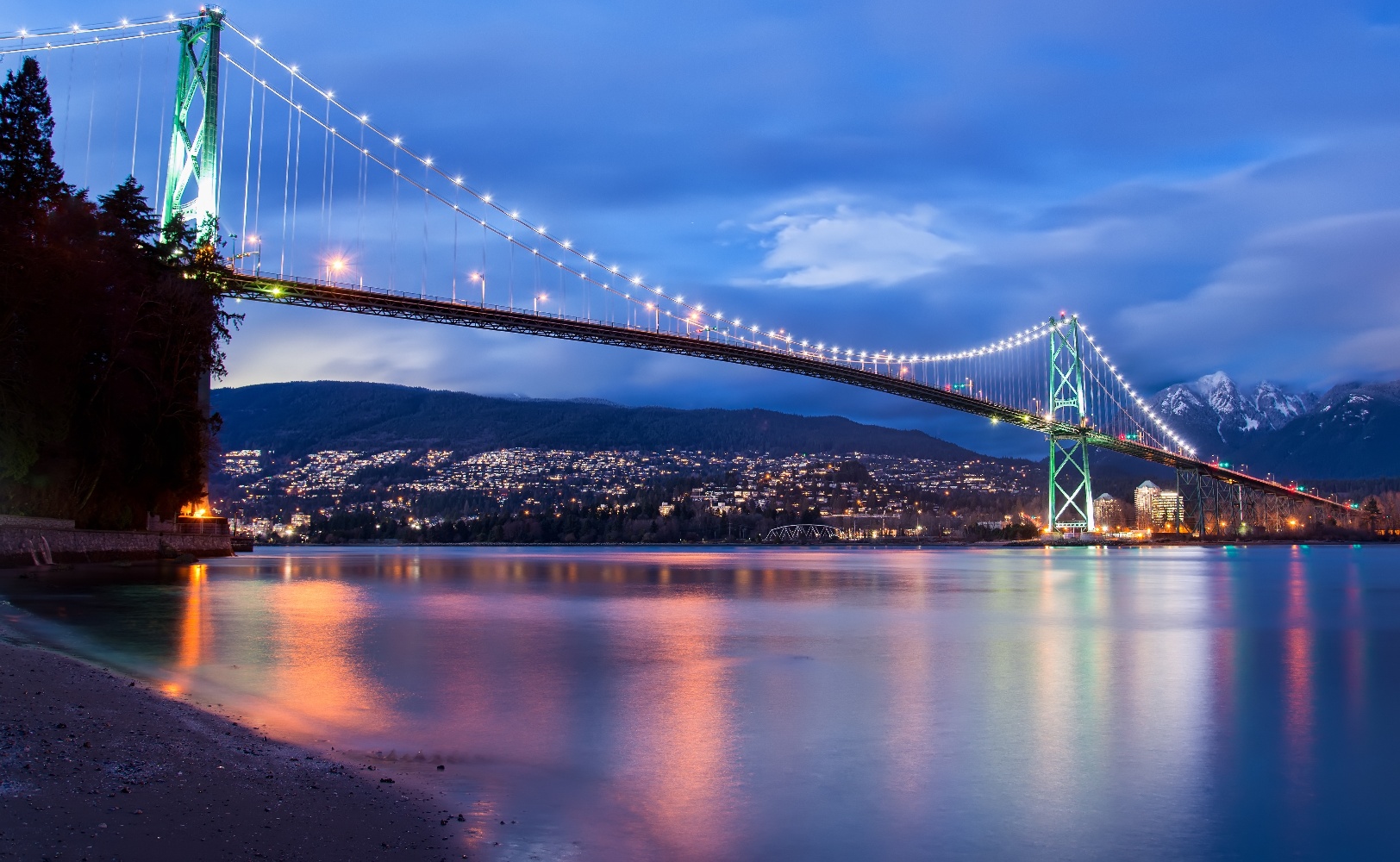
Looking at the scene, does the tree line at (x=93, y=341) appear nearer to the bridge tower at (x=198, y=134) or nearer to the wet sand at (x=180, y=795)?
the bridge tower at (x=198, y=134)

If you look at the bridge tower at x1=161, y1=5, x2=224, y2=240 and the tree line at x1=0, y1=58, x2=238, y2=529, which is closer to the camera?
the tree line at x1=0, y1=58, x2=238, y2=529

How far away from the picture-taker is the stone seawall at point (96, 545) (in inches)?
852

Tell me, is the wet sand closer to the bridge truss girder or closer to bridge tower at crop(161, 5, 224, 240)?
bridge tower at crop(161, 5, 224, 240)

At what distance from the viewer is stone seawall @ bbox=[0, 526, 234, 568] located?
21.6 m

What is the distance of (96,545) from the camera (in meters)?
26.8

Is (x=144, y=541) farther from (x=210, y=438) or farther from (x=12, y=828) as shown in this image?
(x=12, y=828)

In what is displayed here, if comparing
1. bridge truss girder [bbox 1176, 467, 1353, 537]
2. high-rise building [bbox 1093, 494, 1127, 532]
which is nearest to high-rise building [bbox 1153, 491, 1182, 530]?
bridge truss girder [bbox 1176, 467, 1353, 537]

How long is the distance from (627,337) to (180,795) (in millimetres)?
36697

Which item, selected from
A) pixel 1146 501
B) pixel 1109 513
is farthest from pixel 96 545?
pixel 1146 501

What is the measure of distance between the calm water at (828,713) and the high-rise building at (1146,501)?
89.7m

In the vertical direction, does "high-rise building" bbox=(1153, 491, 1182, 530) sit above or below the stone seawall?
above

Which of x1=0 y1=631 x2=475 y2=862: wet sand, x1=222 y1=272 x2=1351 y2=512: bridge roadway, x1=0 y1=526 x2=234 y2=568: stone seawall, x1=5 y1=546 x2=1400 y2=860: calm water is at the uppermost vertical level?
x1=222 y1=272 x2=1351 y2=512: bridge roadway

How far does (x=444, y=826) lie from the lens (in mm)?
5082

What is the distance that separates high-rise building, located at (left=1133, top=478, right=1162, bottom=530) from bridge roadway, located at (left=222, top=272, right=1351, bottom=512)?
40.3 meters
